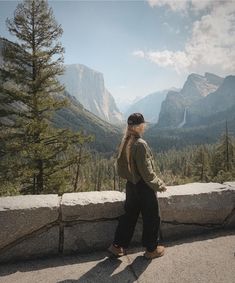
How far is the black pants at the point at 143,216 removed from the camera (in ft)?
14.2

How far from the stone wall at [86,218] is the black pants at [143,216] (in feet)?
0.93

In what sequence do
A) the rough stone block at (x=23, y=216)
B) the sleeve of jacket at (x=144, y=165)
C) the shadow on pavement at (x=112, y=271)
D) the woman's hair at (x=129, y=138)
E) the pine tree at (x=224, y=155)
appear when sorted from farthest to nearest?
the pine tree at (x=224, y=155), the woman's hair at (x=129, y=138), the sleeve of jacket at (x=144, y=165), the rough stone block at (x=23, y=216), the shadow on pavement at (x=112, y=271)

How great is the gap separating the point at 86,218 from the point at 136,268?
100cm

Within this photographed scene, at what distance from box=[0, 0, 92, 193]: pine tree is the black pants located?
444 inches

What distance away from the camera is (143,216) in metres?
4.41

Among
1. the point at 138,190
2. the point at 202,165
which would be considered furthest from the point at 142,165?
the point at 202,165

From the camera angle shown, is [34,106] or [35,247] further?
[34,106]

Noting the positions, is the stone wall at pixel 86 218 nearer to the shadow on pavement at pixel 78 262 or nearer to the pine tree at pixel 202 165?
the shadow on pavement at pixel 78 262

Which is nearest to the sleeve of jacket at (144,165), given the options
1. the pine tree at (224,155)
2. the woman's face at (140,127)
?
the woman's face at (140,127)

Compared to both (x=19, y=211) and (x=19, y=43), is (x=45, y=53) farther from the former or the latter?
(x=19, y=211)

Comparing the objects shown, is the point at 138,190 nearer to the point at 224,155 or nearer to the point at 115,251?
the point at 115,251

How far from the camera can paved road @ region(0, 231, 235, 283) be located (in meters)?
3.72

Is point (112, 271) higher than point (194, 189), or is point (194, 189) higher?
point (194, 189)

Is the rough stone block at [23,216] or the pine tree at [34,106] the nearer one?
the rough stone block at [23,216]
